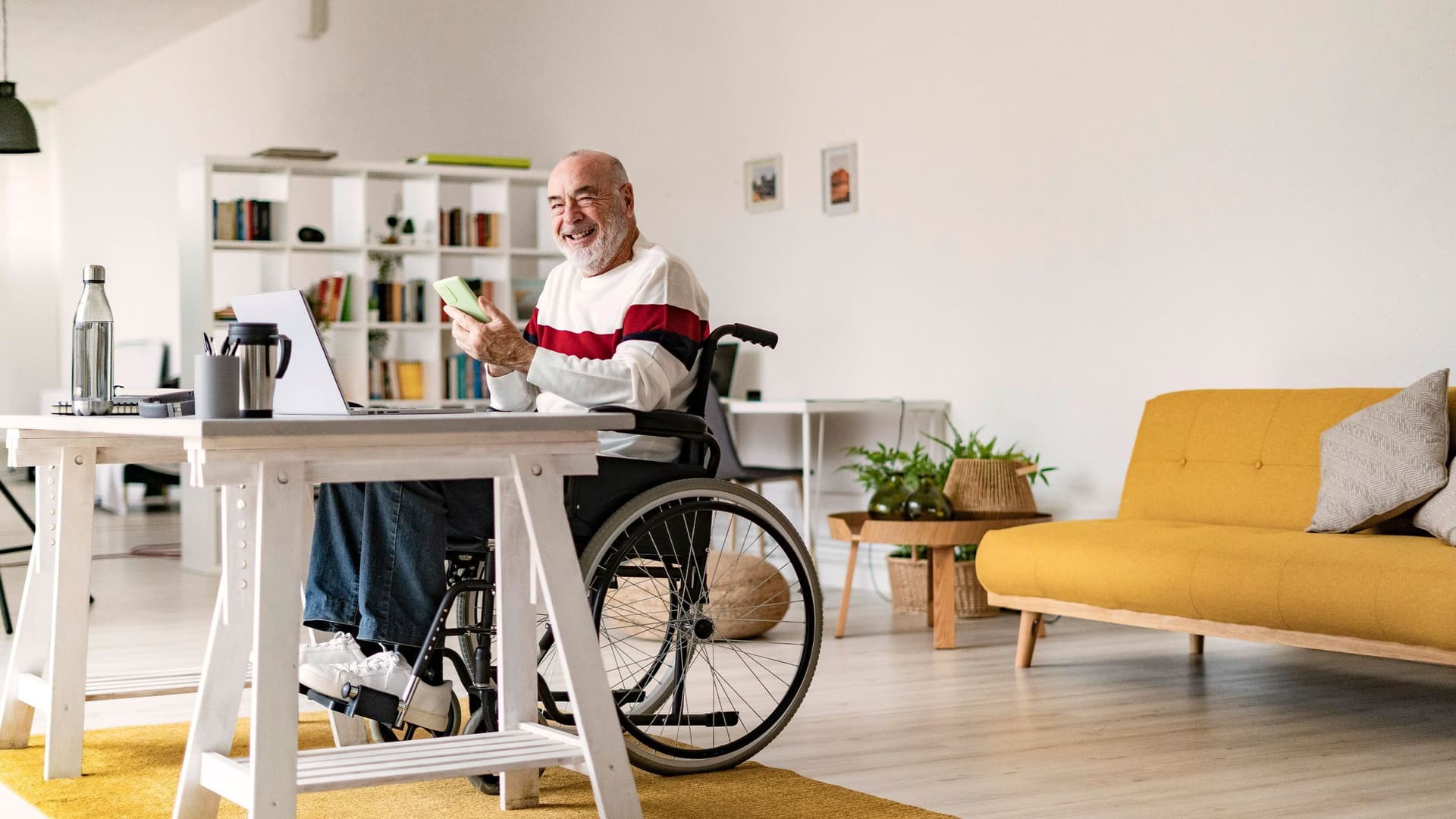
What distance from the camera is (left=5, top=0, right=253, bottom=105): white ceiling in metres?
10.4

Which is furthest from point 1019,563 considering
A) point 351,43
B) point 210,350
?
point 351,43

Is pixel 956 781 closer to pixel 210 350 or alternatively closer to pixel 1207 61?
pixel 210 350

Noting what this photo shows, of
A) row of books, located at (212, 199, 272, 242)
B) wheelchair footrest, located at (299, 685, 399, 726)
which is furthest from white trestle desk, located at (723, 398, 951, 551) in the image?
wheelchair footrest, located at (299, 685, 399, 726)

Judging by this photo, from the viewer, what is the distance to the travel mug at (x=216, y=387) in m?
2.12

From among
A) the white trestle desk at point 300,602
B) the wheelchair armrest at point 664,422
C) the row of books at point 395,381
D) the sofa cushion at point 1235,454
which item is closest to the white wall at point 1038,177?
the sofa cushion at point 1235,454

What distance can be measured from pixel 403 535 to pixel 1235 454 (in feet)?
8.02

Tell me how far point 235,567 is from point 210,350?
1.22 feet

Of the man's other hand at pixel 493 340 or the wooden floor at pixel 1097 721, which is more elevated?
the man's other hand at pixel 493 340

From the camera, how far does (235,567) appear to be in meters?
2.19

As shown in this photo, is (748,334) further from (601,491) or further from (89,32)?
(89,32)

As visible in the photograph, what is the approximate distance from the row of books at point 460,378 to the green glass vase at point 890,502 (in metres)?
2.73

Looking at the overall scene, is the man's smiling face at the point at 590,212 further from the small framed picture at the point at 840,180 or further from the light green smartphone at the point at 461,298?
the small framed picture at the point at 840,180

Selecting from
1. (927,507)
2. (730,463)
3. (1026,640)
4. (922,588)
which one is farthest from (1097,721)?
(730,463)

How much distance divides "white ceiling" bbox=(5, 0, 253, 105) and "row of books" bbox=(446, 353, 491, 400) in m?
4.81
